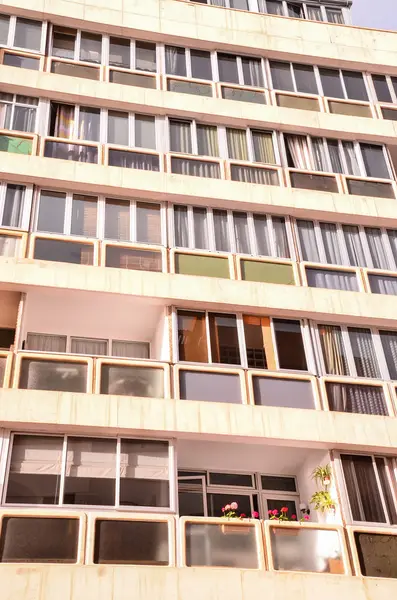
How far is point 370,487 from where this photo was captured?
13359 millimetres

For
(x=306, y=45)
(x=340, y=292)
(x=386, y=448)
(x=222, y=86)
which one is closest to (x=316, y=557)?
(x=386, y=448)

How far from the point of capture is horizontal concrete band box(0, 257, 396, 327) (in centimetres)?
1448

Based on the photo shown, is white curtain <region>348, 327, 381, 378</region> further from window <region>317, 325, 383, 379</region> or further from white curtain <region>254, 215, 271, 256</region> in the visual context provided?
white curtain <region>254, 215, 271, 256</region>

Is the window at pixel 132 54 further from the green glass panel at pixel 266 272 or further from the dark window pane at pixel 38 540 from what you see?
the dark window pane at pixel 38 540

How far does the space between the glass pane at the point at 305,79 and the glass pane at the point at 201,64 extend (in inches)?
104

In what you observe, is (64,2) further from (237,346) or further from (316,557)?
(316,557)

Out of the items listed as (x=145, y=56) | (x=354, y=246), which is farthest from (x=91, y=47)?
(x=354, y=246)

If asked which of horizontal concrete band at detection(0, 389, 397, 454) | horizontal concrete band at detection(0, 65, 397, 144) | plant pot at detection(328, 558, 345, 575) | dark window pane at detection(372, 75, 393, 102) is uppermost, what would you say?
dark window pane at detection(372, 75, 393, 102)

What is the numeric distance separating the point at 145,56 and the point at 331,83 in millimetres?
5564

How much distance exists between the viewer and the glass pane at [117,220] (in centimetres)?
1591

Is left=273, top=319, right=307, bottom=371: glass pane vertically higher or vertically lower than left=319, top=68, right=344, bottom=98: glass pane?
lower

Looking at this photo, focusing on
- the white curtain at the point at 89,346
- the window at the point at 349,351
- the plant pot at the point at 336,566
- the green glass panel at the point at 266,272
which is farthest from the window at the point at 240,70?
the plant pot at the point at 336,566

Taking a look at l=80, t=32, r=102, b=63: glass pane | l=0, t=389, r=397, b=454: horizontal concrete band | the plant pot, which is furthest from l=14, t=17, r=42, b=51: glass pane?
the plant pot

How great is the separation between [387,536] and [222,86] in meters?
12.8
